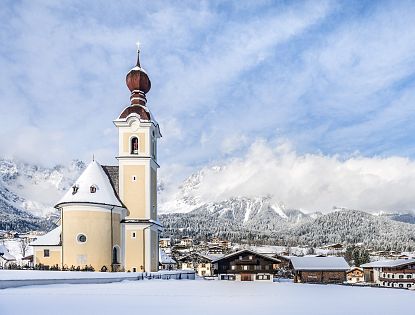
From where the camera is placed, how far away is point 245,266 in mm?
73750

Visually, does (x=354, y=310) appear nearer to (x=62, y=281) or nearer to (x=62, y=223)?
(x=62, y=281)

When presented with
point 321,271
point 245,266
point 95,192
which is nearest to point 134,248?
point 95,192

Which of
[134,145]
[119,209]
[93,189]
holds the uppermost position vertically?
[134,145]

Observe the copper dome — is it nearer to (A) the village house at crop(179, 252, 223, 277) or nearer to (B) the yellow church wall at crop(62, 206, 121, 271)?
(B) the yellow church wall at crop(62, 206, 121, 271)

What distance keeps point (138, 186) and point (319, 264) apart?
3603 cm

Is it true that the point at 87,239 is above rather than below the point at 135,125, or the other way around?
below

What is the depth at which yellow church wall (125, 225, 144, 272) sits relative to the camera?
→ 43.3m

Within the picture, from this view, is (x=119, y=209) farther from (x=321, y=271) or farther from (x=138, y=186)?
(x=321, y=271)

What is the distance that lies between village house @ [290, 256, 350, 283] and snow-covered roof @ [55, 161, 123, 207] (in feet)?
117

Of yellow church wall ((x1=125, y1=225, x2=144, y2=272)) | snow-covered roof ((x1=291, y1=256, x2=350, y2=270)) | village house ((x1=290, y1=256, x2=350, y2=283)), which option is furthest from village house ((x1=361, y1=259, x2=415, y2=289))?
yellow church wall ((x1=125, y1=225, x2=144, y2=272))

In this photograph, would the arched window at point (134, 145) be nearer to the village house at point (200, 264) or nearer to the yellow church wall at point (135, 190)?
the yellow church wall at point (135, 190)

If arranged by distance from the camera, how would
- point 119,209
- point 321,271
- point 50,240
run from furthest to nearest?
point 321,271 → point 119,209 → point 50,240

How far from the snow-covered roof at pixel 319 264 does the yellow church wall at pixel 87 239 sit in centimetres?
3671

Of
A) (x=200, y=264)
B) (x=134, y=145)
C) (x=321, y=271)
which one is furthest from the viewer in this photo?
(x=200, y=264)
